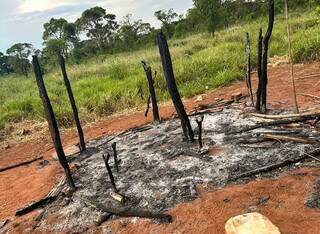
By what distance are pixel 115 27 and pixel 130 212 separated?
1310 inches

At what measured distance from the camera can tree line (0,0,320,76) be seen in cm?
2345

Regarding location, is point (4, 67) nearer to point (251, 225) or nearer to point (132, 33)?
point (132, 33)

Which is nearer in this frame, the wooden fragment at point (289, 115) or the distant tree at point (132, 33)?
the wooden fragment at point (289, 115)

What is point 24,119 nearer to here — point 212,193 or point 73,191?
point 73,191

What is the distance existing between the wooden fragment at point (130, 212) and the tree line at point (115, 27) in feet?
56.1

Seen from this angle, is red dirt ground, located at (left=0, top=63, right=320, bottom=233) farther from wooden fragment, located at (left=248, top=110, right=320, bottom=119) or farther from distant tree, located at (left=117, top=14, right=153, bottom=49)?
distant tree, located at (left=117, top=14, right=153, bottom=49)

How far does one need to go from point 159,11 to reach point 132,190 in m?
27.4

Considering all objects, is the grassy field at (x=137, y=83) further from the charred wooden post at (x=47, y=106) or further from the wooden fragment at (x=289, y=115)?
the charred wooden post at (x=47, y=106)

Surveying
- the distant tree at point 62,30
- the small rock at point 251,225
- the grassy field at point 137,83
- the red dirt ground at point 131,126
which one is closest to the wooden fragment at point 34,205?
the red dirt ground at point 131,126

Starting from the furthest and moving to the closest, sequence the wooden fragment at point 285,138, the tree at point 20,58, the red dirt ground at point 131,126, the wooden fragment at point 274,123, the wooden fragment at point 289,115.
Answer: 1. the tree at point 20,58
2. the wooden fragment at point 274,123
3. the wooden fragment at point 289,115
4. the wooden fragment at point 285,138
5. the red dirt ground at point 131,126

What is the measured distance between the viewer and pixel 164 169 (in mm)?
4555

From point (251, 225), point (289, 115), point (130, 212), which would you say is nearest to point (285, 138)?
point (289, 115)

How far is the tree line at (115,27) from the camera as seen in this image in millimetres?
23445

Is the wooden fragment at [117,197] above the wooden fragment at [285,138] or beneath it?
beneath
